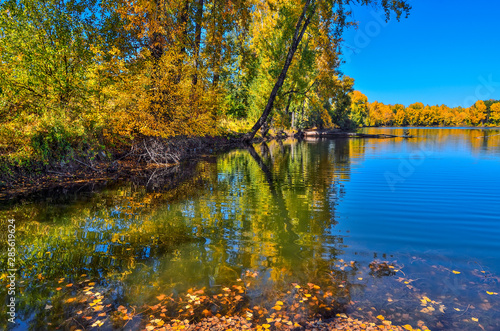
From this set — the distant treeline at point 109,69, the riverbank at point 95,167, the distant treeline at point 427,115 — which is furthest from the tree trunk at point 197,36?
the distant treeline at point 427,115

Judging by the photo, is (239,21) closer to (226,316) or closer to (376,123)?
(226,316)

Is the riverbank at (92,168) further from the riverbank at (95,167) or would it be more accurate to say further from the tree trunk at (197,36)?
the tree trunk at (197,36)

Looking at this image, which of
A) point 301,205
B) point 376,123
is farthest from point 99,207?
point 376,123

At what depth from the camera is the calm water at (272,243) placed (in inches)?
181

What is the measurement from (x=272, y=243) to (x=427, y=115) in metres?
180

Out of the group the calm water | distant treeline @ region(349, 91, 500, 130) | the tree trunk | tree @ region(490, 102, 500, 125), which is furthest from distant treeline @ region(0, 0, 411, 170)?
tree @ region(490, 102, 500, 125)

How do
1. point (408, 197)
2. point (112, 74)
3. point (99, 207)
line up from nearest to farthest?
point (99, 207) < point (408, 197) < point (112, 74)

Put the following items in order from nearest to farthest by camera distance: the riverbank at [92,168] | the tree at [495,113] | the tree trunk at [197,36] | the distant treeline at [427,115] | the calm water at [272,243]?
the calm water at [272,243] < the riverbank at [92,168] < the tree trunk at [197,36] < the tree at [495,113] < the distant treeline at [427,115]

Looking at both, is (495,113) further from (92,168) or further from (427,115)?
(92,168)

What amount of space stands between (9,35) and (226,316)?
14.5 meters

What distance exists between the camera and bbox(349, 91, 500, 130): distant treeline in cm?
12144

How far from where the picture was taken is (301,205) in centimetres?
982

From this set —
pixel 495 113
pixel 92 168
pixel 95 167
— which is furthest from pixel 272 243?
pixel 495 113

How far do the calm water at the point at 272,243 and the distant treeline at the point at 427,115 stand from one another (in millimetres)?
123097
